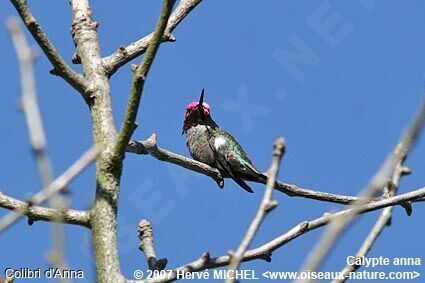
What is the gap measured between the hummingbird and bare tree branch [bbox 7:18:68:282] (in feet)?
18.3

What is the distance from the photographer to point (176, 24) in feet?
16.3

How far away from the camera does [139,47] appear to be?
4.69 meters

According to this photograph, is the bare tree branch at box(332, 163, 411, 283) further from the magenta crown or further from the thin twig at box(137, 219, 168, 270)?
the magenta crown

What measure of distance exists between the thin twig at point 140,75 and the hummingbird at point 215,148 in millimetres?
4275

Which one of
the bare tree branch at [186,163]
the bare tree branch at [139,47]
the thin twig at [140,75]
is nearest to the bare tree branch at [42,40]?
the bare tree branch at [139,47]

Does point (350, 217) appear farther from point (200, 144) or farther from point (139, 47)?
point (200, 144)

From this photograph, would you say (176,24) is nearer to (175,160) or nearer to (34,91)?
(175,160)

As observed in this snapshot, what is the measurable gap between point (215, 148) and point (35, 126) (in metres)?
6.56

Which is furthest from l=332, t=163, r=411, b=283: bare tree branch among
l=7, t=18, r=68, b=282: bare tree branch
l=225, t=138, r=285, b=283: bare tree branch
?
l=7, t=18, r=68, b=282: bare tree branch

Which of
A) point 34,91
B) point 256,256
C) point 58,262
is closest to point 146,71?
point 256,256

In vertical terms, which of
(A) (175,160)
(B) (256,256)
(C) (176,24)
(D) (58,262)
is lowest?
(D) (58,262)

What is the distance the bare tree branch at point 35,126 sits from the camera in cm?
179

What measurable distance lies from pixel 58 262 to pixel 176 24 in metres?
3.33

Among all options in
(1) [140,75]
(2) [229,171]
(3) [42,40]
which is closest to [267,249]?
(1) [140,75]
